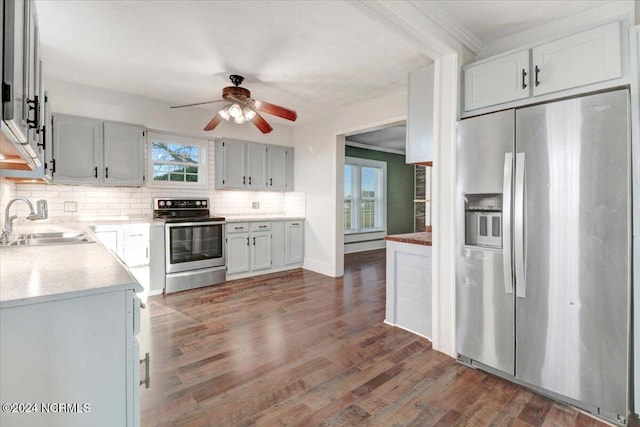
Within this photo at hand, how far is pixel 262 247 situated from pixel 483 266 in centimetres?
350

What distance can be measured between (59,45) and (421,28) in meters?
3.15

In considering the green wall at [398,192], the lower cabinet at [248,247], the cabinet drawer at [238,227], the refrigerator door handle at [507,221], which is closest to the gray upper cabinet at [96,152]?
the cabinet drawer at [238,227]

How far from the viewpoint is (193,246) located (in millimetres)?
4312

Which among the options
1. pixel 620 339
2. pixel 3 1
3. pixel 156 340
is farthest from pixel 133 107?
pixel 620 339

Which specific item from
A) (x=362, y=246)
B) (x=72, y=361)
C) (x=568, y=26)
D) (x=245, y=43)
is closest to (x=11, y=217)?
(x=72, y=361)

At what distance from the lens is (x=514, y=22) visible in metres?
2.37

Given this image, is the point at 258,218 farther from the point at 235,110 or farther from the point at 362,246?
the point at 362,246

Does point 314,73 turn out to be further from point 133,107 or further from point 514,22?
point 133,107

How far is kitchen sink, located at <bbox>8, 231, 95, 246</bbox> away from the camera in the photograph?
213 centimetres

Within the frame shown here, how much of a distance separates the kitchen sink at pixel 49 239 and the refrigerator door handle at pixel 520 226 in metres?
2.82

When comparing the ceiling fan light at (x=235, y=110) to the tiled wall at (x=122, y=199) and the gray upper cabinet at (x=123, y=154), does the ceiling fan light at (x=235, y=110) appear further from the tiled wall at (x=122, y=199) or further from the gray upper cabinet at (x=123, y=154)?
the tiled wall at (x=122, y=199)

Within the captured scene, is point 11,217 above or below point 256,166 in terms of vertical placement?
below

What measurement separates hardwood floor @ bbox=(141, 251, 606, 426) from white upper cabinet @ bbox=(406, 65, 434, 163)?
1.64 m

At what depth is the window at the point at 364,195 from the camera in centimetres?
732
